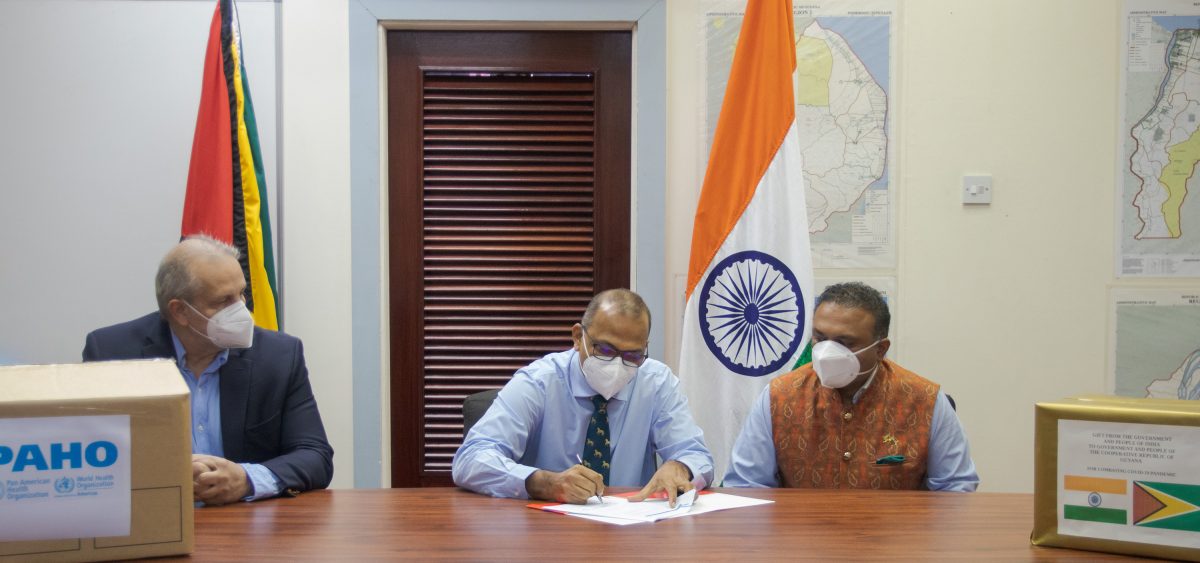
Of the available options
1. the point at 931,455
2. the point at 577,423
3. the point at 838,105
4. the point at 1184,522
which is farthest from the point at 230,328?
the point at 838,105

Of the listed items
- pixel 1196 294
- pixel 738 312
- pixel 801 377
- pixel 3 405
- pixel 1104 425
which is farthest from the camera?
pixel 1196 294

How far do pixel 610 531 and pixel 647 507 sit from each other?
0.78 feet

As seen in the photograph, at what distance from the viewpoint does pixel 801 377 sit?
257cm

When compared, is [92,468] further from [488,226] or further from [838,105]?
[838,105]

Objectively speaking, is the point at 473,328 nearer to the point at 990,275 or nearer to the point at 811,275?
the point at 811,275

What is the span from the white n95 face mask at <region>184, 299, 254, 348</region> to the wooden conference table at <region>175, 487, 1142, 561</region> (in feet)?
1.47

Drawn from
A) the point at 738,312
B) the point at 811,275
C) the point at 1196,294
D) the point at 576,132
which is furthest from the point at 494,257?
the point at 1196,294

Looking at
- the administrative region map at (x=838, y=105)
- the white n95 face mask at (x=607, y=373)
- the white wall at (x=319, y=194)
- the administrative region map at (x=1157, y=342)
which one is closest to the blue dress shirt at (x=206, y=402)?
the white n95 face mask at (x=607, y=373)

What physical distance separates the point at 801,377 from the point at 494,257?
146 centimetres

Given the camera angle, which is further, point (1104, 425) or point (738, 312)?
point (738, 312)

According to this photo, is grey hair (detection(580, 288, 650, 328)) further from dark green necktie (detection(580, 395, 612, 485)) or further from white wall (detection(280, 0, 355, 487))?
white wall (detection(280, 0, 355, 487))

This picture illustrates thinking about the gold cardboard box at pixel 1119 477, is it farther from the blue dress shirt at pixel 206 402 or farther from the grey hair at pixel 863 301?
the blue dress shirt at pixel 206 402

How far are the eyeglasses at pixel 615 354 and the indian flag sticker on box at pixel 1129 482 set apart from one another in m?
1.03

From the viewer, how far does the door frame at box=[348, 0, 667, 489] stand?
Result: 3420 millimetres
